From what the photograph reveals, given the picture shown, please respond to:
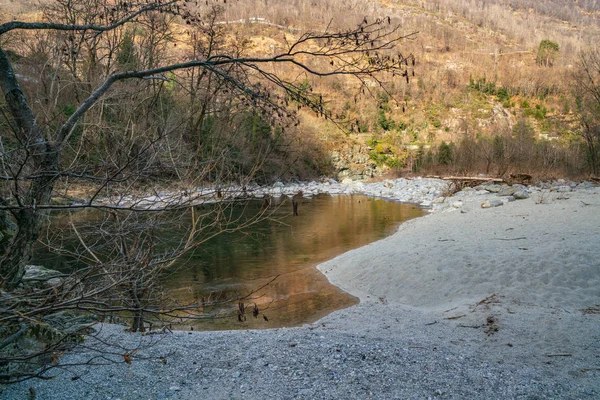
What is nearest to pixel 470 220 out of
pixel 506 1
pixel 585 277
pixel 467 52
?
pixel 585 277

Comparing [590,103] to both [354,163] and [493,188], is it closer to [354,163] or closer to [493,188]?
[493,188]

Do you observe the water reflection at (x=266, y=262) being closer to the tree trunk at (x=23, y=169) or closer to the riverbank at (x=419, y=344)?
the tree trunk at (x=23, y=169)

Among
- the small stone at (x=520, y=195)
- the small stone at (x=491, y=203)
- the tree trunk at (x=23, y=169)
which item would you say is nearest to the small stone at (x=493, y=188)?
the small stone at (x=520, y=195)

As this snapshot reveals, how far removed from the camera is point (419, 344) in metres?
4.04

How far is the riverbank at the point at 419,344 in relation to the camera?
9.67 feet

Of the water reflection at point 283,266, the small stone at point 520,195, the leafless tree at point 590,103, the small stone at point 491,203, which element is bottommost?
the water reflection at point 283,266

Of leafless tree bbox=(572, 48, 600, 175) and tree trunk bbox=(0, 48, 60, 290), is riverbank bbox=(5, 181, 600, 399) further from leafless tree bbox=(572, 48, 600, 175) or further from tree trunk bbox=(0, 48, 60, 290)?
leafless tree bbox=(572, 48, 600, 175)

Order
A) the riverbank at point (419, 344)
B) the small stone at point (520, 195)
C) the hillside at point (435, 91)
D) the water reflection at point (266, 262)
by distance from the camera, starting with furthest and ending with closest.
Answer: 1. the hillside at point (435, 91)
2. the small stone at point (520, 195)
3. the water reflection at point (266, 262)
4. the riverbank at point (419, 344)

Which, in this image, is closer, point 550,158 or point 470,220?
point 470,220

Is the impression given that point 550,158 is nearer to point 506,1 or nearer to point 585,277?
point 585,277

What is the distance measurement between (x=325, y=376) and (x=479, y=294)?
3.79 metres

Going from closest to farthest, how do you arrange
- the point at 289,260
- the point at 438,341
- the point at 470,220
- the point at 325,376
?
the point at 325,376 → the point at 438,341 → the point at 289,260 → the point at 470,220

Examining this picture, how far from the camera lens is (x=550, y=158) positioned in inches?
798

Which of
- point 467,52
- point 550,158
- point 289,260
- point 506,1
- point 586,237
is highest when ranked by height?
point 506,1
